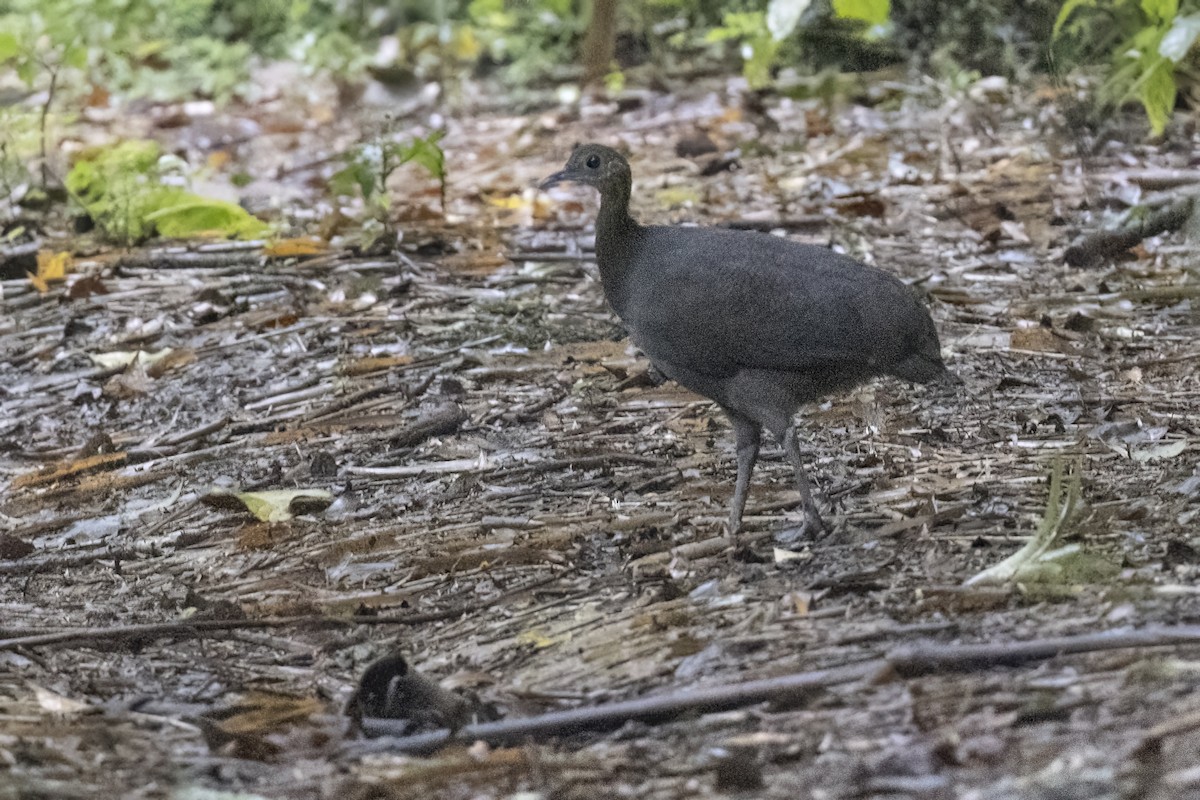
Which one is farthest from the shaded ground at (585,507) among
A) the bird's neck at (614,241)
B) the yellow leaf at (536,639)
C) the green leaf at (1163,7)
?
the green leaf at (1163,7)

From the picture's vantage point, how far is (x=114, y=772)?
2.85 metres

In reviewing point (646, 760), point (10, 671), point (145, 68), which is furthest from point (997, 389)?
point (145, 68)

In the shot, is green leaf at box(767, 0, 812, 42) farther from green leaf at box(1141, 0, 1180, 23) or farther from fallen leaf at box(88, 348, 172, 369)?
fallen leaf at box(88, 348, 172, 369)

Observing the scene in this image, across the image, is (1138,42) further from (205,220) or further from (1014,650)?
(1014,650)

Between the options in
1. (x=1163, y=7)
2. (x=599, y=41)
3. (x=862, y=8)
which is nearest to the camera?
(x=1163, y=7)

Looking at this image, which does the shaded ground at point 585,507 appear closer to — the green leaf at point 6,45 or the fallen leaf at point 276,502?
the fallen leaf at point 276,502

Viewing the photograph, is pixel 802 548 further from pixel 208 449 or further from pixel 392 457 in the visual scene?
pixel 208 449

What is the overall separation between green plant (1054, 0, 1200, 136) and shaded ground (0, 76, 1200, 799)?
348mm

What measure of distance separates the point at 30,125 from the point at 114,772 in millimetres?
6509

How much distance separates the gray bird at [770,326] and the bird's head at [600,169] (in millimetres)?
317

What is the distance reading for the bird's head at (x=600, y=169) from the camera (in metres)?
4.35

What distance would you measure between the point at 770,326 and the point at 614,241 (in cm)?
57

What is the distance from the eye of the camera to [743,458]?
13.5 ft

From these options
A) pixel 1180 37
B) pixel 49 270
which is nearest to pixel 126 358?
pixel 49 270
